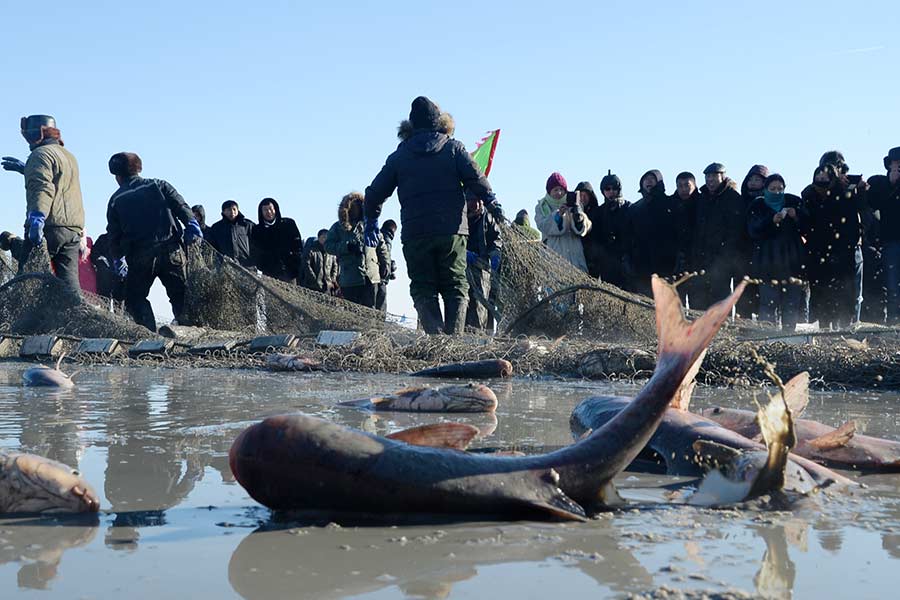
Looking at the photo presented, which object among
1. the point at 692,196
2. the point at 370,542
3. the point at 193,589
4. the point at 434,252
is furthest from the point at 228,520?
the point at 692,196

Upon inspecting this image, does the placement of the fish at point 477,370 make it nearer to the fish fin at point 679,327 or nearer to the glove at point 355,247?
the fish fin at point 679,327

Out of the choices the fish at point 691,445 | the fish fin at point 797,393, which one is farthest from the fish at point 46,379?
the fish fin at point 797,393

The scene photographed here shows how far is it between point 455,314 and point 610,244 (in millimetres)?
4141

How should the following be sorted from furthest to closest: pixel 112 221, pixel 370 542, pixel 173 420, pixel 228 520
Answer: pixel 112 221 → pixel 173 420 → pixel 228 520 → pixel 370 542

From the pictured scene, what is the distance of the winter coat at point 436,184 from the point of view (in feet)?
36.0

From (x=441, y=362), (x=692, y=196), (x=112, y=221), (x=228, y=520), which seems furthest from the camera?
(x=692, y=196)

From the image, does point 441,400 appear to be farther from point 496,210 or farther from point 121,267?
point 121,267

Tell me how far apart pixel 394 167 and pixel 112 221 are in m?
4.13

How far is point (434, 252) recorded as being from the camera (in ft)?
36.7

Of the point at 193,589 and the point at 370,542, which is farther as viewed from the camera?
the point at 370,542

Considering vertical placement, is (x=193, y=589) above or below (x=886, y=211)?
below

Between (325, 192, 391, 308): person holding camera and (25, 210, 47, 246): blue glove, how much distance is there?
370 cm

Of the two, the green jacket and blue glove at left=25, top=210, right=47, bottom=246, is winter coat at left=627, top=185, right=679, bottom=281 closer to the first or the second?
the green jacket

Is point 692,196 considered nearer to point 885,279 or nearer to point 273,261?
point 885,279
